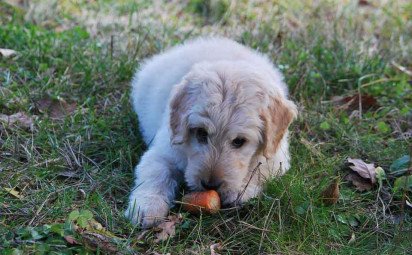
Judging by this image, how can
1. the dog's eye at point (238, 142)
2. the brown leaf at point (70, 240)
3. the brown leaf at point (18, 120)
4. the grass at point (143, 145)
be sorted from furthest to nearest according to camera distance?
the brown leaf at point (18, 120)
the dog's eye at point (238, 142)
the grass at point (143, 145)
the brown leaf at point (70, 240)

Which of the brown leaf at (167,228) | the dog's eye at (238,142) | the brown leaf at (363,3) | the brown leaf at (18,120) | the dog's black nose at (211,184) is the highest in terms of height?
the dog's eye at (238,142)

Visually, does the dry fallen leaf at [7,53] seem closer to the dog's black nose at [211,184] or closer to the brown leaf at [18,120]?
the brown leaf at [18,120]

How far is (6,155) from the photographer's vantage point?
13.9 feet

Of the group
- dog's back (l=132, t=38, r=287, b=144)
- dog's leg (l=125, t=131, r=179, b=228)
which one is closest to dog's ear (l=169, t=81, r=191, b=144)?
dog's leg (l=125, t=131, r=179, b=228)

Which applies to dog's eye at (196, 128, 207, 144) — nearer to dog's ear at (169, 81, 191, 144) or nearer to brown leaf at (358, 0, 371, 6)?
dog's ear at (169, 81, 191, 144)

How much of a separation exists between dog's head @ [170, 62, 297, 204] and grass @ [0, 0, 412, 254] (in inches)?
9.2

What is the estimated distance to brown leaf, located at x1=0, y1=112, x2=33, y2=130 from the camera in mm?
4566

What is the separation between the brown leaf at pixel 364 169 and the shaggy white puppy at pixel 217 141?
0.45m

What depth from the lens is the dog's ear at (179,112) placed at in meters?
3.79

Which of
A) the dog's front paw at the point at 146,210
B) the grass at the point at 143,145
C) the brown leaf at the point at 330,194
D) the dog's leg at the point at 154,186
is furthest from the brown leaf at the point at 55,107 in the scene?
the brown leaf at the point at 330,194

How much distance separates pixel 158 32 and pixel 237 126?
2.88m

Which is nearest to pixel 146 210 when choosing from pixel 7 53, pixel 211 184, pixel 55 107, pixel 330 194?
pixel 211 184

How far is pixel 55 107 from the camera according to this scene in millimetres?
5004

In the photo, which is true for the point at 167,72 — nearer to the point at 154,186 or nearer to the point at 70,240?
the point at 154,186
